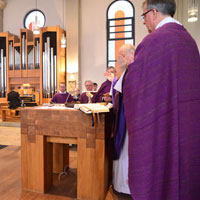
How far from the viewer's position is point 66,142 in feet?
7.03

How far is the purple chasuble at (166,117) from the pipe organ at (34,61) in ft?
26.4

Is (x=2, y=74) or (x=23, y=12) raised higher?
(x=23, y=12)

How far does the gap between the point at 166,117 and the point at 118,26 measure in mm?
8425

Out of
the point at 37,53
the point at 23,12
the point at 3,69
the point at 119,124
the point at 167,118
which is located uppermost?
the point at 23,12

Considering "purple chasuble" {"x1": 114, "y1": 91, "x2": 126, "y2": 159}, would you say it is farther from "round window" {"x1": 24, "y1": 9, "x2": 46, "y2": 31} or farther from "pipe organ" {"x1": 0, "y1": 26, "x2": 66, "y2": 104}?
"round window" {"x1": 24, "y1": 9, "x2": 46, "y2": 31}

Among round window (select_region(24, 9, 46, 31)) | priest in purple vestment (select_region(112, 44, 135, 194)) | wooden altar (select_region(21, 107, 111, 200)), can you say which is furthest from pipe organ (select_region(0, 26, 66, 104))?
priest in purple vestment (select_region(112, 44, 135, 194))

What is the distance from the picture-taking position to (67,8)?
9.04m

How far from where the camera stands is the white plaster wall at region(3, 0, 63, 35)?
9.67 meters

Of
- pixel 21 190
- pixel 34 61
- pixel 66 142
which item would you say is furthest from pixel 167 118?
pixel 34 61

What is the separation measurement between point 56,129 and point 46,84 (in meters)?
7.42

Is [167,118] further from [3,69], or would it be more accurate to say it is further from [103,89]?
[3,69]

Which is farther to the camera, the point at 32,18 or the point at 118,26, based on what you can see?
the point at 32,18

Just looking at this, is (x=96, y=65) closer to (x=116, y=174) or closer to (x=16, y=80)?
(x=16, y=80)

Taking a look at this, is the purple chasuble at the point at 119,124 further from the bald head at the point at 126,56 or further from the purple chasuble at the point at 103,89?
the purple chasuble at the point at 103,89
